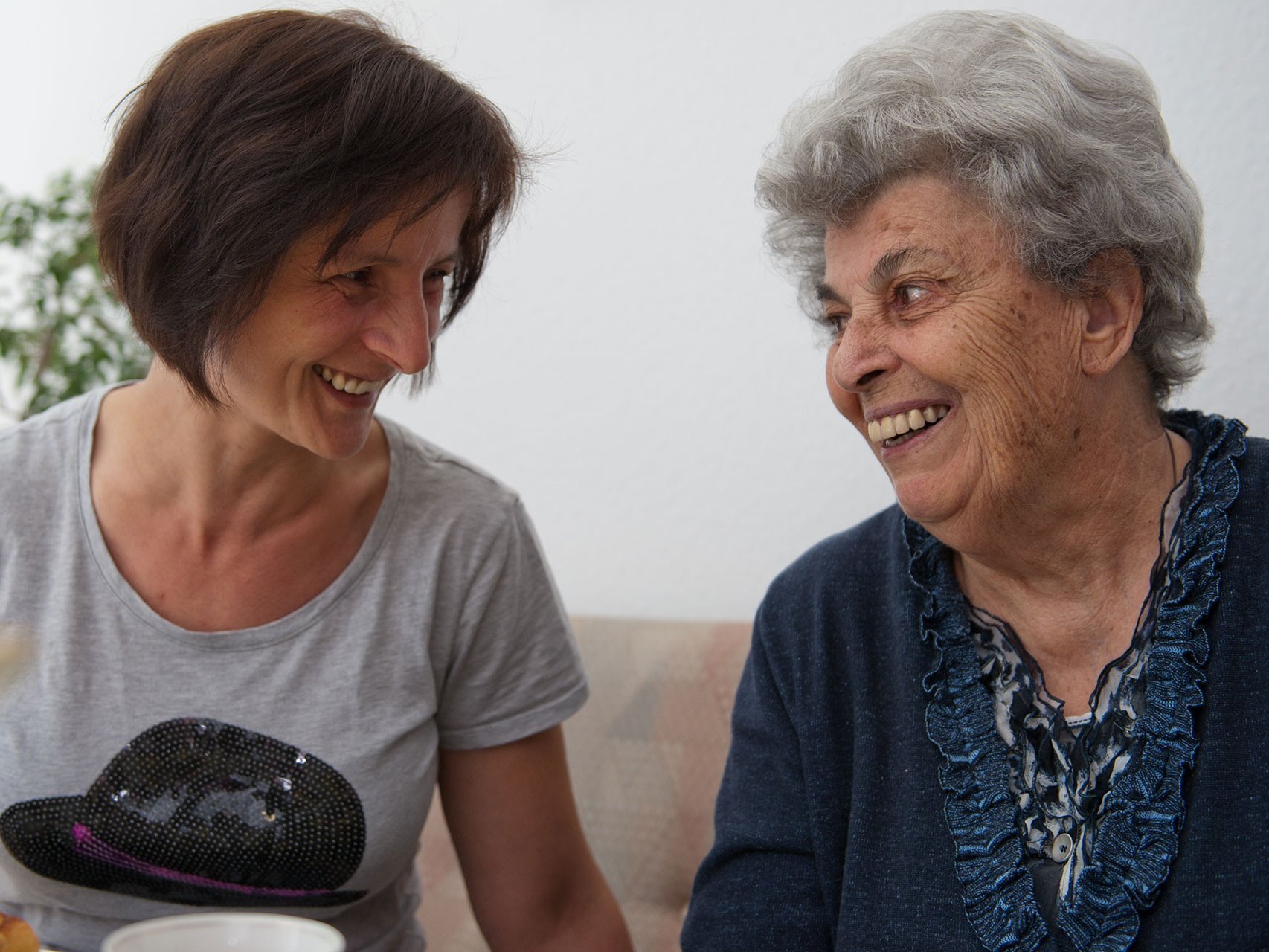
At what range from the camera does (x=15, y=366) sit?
10.0 ft

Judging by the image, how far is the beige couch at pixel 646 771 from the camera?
69.3 inches

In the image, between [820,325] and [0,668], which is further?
[820,325]

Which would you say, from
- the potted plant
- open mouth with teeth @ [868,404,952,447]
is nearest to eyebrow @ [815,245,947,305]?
open mouth with teeth @ [868,404,952,447]

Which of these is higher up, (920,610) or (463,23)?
(463,23)

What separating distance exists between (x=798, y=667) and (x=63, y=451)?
96 centimetres

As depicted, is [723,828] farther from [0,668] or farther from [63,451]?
[63,451]

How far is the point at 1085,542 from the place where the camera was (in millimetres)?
1253

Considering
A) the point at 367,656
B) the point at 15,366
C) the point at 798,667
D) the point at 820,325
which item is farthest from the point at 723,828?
the point at 15,366

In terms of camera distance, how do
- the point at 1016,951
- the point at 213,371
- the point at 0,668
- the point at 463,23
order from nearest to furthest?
the point at 0,668, the point at 1016,951, the point at 213,371, the point at 463,23

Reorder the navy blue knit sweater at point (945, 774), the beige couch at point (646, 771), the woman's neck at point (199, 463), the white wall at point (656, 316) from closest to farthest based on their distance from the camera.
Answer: the navy blue knit sweater at point (945, 774), the woman's neck at point (199, 463), the beige couch at point (646, 771), the white wall at point (656, 316)

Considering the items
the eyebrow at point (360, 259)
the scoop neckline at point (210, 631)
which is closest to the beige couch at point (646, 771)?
the scoop neckline at point (210, 631)

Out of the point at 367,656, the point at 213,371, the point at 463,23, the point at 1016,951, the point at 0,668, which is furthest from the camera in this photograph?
the point at 463,23

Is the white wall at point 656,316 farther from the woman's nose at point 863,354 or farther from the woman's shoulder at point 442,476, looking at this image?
the woman's nose at point 863,354

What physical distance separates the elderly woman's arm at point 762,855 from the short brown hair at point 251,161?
2.35 feet
